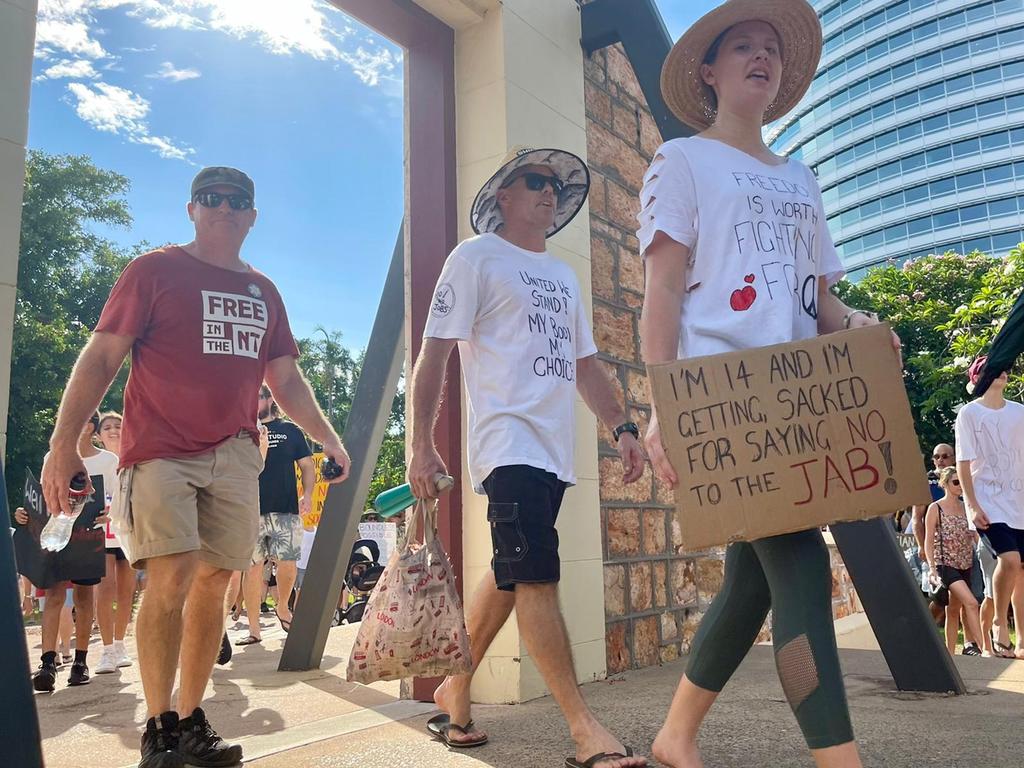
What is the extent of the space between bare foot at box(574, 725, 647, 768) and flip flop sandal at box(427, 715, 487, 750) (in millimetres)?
454

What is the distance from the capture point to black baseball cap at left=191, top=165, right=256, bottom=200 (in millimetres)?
2971

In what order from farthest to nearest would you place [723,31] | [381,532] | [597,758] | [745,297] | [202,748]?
[381,532], [202,748], [597,758], [723,31], [745,297]

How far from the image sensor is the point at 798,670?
1.83 metres

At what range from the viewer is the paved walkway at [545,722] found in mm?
2680

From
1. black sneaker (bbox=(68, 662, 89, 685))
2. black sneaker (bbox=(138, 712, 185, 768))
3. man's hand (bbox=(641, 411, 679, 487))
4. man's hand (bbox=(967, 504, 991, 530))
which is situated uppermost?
man's hand (bbox=(641, 411, 679, 487))

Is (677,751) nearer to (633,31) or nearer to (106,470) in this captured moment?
(633,31)

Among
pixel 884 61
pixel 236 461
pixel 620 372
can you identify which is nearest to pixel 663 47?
pixel 620 372

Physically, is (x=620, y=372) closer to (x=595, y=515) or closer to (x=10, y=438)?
(x=595, y=515)

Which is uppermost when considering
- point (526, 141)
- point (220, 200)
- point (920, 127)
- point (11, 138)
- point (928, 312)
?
point (920, 127)

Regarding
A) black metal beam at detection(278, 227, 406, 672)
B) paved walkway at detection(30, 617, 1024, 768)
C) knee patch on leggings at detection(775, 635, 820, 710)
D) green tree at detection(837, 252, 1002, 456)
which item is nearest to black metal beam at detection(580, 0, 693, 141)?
black metal beam at detection(278, 227, 406, 672)

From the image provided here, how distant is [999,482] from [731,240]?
427 cm

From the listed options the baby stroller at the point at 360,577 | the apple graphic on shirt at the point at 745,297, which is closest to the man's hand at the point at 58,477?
the apple graphic on shirt at the point at 745,297

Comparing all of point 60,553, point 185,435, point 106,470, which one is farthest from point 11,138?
point 106,470

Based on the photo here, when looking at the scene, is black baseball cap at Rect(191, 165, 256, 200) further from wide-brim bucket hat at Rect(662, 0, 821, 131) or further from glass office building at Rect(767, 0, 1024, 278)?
glass office building at Rect(767, 0, 1024, 278)
